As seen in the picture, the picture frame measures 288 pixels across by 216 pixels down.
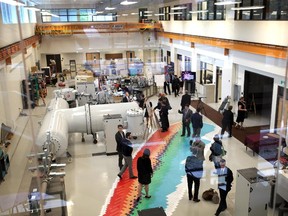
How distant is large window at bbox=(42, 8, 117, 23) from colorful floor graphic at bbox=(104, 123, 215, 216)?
8.19 meters

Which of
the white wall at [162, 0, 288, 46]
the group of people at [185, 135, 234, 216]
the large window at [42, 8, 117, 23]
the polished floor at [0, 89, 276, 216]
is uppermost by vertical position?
the large window at [42, 8, 117, 23]

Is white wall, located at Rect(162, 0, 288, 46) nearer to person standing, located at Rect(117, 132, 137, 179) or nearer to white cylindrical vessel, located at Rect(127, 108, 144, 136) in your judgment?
white cylindrical vessel, located at Rect(127, 108, 144, 136)

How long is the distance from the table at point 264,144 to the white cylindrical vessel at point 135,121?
3534mm

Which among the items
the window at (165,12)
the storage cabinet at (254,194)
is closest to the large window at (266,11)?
the storage cabinet at (254,194)

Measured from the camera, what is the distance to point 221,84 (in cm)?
1415

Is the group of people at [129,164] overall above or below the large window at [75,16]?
below

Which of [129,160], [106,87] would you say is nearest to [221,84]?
[106,87]

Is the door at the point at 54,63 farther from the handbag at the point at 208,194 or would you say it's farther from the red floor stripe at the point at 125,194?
the handbag at the point at 208,194

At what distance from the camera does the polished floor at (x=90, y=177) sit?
613 cm

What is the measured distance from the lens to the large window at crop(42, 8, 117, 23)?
14.8 m

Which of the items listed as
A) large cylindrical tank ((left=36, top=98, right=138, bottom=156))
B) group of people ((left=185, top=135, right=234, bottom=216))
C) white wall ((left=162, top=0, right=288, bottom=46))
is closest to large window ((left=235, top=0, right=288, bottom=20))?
white wall ((left=162, top=0, right=288, bottom=46))

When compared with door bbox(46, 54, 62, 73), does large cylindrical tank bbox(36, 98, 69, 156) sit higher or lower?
lower

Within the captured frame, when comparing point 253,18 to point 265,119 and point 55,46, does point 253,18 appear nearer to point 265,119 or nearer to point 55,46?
point 265,119

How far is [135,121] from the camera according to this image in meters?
9.58
